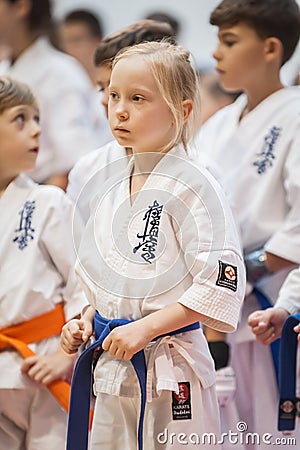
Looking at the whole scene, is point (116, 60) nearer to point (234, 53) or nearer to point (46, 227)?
point (46, 227)

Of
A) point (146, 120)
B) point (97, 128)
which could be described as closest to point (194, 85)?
point (146, 120)

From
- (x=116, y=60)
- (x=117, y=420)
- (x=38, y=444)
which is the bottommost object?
(x=38, y=444)

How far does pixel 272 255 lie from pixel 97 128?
182 centimetres

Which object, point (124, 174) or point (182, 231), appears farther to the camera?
point (124, 174)

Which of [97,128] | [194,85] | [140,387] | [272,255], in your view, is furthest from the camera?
[97,128]

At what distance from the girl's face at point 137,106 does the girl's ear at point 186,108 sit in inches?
1.5

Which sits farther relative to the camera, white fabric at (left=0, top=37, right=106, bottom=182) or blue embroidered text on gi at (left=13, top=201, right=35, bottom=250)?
white fabric at (left=0, top=37, right=106, bottom=182)

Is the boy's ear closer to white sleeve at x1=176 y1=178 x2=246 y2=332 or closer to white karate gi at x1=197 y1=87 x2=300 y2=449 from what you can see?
white karate gi at x1=197 y1=87 x2=300 y2=449

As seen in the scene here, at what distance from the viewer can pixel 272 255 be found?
2.24m

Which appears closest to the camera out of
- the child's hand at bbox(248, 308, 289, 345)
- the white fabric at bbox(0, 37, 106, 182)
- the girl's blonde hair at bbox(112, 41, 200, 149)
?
the girl's blonde hair at bbox(112, 41, 200, 149)

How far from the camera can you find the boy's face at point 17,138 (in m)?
2.19

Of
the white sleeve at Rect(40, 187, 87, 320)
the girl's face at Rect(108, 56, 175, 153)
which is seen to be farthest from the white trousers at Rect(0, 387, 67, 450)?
the girl's face at Rect(108, 56, 175, 153)

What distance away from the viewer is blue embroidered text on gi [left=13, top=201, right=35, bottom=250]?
2.10 m

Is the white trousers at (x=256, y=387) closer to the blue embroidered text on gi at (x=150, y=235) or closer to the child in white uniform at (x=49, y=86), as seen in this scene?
the blue embroidered text on gi at (x=150, y=235)
